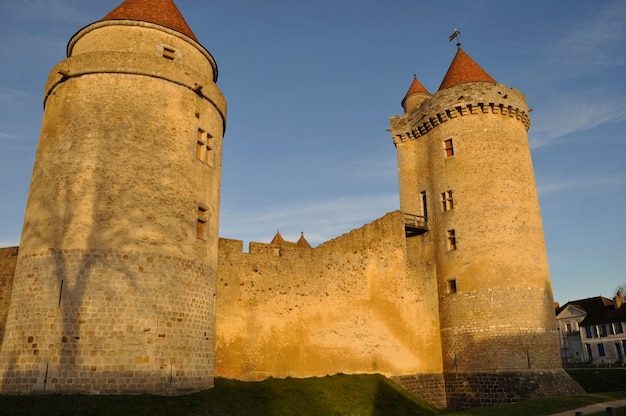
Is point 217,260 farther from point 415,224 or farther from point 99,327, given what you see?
point 415,224

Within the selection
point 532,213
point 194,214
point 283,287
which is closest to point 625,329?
point 532,213

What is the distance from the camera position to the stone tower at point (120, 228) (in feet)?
39.2

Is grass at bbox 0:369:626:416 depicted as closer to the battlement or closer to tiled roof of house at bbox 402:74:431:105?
the battlement

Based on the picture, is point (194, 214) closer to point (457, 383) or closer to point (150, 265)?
point (150, 265)

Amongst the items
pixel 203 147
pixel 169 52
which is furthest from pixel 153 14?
pixel 203 147

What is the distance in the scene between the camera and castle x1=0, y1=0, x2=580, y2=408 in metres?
12.4

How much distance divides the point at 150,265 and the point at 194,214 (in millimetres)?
2169

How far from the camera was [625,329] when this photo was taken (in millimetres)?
46000

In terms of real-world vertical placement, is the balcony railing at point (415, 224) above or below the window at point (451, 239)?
above

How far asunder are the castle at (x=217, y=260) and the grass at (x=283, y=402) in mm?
604

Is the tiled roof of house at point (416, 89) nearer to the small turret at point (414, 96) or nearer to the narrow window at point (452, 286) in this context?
the small turret at point (414, 96)

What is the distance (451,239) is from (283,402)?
12.5 meters

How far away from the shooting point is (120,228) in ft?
42.1

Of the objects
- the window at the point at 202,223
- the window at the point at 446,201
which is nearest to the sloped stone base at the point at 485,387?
the window at the point at 446,201
